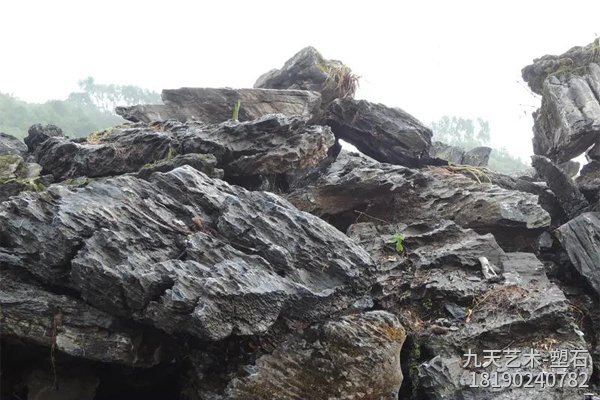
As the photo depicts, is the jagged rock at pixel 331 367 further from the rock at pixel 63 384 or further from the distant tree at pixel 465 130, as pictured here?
the distant tree at pixel 465 130

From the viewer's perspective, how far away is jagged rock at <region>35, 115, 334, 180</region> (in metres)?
11.7

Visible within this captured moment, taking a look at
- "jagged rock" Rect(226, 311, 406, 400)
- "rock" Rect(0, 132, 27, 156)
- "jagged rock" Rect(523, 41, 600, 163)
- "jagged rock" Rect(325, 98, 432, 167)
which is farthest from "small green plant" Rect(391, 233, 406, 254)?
"rock" Rect(0, 132, 27, 156)

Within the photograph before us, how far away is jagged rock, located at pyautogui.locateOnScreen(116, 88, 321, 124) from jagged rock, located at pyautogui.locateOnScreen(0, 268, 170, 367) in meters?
8.49

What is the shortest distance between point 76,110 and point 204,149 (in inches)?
2651

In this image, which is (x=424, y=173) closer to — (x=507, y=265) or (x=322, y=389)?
(x=507, y=265)

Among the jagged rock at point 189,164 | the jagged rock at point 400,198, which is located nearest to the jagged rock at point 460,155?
the jagged rock at point 400,198

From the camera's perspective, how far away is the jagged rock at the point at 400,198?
11.8m

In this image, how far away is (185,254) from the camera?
814cm

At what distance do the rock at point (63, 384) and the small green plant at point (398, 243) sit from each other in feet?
23.5

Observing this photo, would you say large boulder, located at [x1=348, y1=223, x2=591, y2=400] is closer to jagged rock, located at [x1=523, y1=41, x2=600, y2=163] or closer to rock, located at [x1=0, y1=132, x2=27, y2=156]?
jagged rock, located at [x1=523, y1=41, x2=600, y2=163]

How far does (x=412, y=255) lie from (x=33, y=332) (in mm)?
7996

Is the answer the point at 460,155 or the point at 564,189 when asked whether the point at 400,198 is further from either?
the point at 460,155

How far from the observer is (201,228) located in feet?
28.6

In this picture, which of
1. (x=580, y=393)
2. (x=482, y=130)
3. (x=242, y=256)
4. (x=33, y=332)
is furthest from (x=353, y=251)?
(x=482, y=130)
